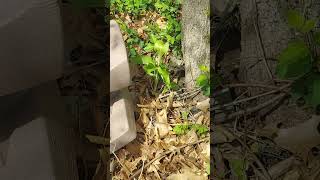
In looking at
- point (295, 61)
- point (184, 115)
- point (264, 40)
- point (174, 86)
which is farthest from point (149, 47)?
point (295, 61)

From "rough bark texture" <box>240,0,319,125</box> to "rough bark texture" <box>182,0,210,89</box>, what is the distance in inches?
5.4

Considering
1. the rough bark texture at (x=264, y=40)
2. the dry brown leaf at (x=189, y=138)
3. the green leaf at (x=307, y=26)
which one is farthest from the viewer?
the dry brown leaf at (x=189, y=138)

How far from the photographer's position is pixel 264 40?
Result: 6.12 feet

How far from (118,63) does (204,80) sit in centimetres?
33

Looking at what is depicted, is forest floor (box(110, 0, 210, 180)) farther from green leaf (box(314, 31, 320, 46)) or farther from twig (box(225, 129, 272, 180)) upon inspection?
green leaf (box(314, 31, 320, 46))

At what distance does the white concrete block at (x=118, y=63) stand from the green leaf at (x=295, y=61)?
1.85 feet

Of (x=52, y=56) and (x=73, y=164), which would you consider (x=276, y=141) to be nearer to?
(x=73, y=164)

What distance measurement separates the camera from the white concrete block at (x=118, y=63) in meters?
1.92

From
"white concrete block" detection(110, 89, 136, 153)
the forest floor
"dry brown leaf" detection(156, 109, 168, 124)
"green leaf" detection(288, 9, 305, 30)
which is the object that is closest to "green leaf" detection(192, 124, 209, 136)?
the forest floor

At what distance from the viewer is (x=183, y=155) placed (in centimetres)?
192

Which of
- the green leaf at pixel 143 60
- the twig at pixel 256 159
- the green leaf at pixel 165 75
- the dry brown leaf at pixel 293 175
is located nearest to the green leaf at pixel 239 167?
the twig at pixel 256 159

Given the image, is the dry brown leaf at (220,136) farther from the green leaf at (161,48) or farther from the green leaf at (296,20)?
the green leaf at (296,20)

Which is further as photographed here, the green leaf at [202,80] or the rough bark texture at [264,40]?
the green leaf at [202,80]

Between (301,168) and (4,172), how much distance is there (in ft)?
3.45
